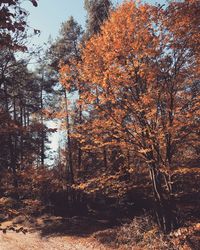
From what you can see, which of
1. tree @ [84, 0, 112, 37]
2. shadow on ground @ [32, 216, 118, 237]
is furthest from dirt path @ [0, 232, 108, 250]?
tree @ [84, 0, 112, 37]

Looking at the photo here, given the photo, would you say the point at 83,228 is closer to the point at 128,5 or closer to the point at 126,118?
the point at 126,118

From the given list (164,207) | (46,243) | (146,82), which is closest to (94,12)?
(146,82)

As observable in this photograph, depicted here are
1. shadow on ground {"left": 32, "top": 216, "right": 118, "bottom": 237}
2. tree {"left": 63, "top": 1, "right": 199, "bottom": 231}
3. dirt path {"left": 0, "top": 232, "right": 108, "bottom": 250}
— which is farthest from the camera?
shadow on ground {"left": 32, "top": 216, "right": 118, "bottom": 237}

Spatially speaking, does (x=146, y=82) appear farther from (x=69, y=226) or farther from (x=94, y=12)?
(x=94, y=12)

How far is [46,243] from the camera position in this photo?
47.6ft

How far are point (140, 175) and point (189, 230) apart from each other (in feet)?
28.1

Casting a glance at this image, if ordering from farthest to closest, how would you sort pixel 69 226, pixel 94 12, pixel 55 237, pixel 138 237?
pixel 94 12 → pixel 69 226 → pixel 55 237 → pixel 138 237

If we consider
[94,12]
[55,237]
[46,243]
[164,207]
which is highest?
[94,12]

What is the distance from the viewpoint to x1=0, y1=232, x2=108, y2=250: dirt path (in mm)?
13119

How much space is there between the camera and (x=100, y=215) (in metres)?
20.0

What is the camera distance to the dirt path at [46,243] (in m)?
13.1

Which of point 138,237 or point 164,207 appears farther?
point 138,237

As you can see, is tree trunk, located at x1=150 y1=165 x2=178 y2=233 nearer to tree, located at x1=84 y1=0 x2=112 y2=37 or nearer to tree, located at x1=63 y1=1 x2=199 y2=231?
tree, located at x1=63 y1=1 x2=199 y2=231

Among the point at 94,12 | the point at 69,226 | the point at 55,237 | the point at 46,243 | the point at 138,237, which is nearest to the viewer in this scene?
the point at 138,237
